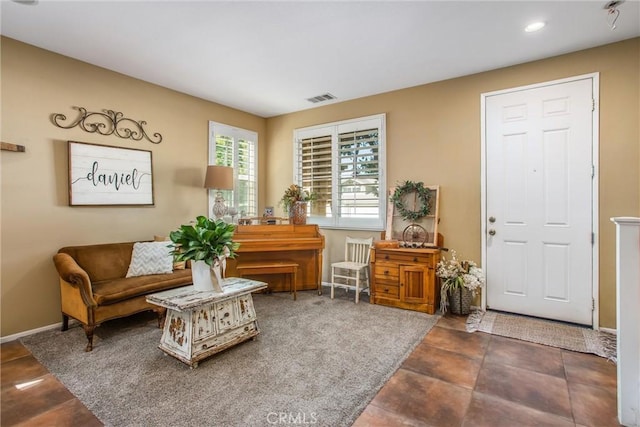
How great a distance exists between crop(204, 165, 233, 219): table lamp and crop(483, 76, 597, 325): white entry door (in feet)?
10.5

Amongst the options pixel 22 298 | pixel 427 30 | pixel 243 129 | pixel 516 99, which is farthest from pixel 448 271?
pixel 22 298

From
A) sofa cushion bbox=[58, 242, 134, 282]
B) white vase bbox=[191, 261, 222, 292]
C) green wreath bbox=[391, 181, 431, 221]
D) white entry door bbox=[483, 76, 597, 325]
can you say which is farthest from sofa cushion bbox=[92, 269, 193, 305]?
white entry door bbox=[483, 76, 597, 325]

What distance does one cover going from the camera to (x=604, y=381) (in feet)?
6.88

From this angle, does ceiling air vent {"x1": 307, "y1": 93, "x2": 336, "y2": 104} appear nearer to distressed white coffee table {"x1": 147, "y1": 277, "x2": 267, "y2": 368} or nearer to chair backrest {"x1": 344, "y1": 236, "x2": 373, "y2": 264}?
chair backrest {"x1": 344, "y1": 236, "x2": 373, "y2": 264}

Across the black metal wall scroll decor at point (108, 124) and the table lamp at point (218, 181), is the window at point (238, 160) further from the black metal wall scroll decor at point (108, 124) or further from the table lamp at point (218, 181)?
the black metal wall scroll decor at point (108, 124)

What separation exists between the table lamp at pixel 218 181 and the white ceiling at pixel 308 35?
110cm

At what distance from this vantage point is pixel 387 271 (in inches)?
143

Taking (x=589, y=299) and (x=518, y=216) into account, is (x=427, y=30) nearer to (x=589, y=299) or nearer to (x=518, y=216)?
(x=518, y=216)

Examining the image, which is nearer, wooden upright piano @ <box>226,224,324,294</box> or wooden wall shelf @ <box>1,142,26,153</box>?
wooden wall shelf @ <box>1,142,26,153</box>

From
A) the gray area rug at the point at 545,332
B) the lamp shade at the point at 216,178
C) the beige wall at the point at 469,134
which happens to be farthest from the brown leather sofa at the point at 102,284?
the gray area rug at the point at 545,332

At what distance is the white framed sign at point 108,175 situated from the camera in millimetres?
3156

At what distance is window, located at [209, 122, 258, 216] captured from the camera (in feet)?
14.9

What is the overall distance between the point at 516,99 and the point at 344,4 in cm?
220

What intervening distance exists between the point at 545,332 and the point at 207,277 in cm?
314
